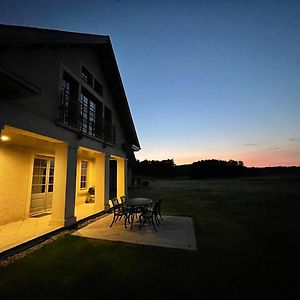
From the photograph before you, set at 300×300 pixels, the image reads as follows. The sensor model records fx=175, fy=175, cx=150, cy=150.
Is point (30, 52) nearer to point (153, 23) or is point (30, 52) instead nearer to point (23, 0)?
point (23, 0)

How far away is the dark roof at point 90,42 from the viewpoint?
3269mm

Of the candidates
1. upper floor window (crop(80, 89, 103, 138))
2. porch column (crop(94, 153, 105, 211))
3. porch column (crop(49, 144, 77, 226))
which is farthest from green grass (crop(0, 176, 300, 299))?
upper floor window (crop(80, 89, 103, 138))

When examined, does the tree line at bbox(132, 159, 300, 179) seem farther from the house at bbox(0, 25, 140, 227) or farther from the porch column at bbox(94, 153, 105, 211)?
the porch column at bbox(94, 153, 105, 211)

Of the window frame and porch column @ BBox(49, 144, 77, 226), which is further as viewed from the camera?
the window frame

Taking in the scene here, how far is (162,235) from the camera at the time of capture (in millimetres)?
5434

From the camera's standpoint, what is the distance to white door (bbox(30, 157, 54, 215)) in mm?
7402

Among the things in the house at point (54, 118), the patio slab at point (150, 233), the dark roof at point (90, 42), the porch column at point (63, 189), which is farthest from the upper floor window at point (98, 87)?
the patio slab at point (150, 233)

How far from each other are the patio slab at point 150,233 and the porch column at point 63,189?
69cm

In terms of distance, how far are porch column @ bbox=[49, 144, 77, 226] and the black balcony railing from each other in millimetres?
1105

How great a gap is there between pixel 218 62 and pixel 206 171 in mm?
45249

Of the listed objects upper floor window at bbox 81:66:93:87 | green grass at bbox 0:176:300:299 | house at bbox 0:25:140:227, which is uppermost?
upper floor window at bbox 81:66:93:87

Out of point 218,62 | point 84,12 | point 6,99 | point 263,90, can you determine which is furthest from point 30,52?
point 263,90

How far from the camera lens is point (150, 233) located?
564 cm

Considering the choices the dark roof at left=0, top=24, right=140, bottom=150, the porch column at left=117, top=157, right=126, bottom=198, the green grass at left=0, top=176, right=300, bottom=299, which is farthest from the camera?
the porch column at left=117, top=157, right=126, bottom=198
